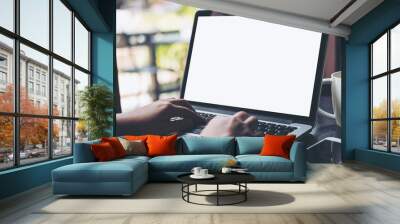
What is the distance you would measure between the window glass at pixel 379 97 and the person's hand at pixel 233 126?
113 inches

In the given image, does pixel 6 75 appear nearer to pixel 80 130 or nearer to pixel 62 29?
pixel 62 29

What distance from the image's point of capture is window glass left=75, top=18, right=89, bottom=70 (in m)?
7.77

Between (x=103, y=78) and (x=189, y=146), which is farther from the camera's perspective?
(x=103, y=78)

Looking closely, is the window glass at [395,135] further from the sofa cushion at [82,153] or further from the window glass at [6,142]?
the window glass at [6,142]

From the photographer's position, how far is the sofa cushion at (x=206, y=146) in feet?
22.4

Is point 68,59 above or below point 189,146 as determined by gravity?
above

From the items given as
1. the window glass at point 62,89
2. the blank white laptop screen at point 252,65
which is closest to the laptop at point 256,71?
the blank white laptop screen at point 252,65

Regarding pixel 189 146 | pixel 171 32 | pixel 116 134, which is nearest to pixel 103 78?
pixel 116 134

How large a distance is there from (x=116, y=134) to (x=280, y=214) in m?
5.87

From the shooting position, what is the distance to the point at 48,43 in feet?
20.5

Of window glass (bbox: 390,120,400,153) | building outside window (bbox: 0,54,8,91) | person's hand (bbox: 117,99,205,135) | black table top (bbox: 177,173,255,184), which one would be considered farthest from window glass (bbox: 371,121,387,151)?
building outside window (bbox: 0,54,8,91)

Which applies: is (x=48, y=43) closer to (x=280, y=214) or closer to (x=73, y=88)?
(x=73, y=88)

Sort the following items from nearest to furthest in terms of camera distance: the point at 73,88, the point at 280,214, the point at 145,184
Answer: the point at 280,214 < the point at 145,184 < the point at 73,88

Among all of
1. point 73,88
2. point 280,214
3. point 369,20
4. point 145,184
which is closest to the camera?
point 280,214
